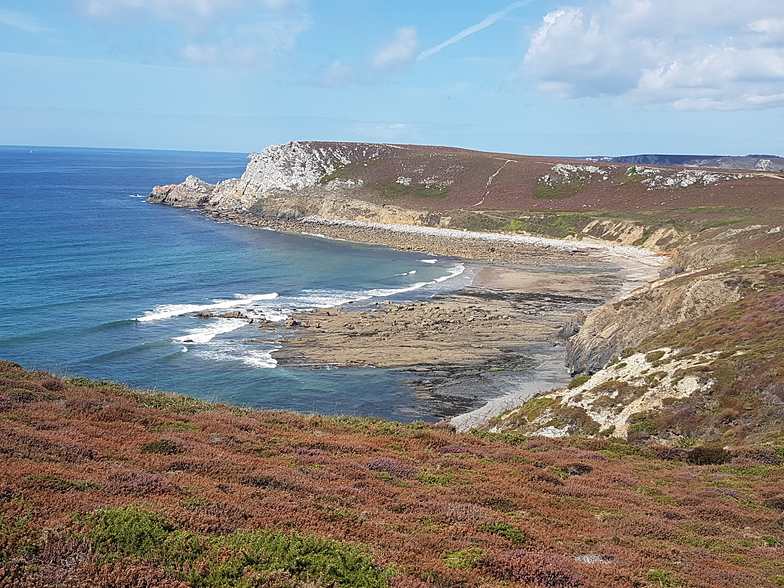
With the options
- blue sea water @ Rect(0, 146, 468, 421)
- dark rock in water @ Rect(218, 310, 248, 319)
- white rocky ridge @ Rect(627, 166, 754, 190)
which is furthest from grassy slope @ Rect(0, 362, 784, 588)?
white rocky ridge @ Rect(627, 166, 754, 190)

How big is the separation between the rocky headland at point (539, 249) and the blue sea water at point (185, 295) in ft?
14.0

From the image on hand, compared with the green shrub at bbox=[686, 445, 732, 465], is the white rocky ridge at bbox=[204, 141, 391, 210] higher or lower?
higher

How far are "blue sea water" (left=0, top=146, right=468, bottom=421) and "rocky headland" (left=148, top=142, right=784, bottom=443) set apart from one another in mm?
4258

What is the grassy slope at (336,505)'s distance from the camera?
7910 mm

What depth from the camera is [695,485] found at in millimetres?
15891

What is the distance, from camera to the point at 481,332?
4897 centimetres

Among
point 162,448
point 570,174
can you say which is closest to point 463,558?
point 162,448

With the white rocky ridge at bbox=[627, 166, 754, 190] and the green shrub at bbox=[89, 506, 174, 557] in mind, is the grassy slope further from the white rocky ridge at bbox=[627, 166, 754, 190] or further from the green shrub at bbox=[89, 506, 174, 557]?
the white rocky ridge at bbox=[627, 166, 754, 190]

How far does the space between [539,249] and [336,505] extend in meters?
87.7

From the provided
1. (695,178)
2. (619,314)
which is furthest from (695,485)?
(695,178)

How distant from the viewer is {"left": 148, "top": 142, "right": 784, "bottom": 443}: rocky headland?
90.6ft

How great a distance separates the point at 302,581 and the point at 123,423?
1008 cm

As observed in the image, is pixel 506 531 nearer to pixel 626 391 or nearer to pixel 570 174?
pixel 626 391

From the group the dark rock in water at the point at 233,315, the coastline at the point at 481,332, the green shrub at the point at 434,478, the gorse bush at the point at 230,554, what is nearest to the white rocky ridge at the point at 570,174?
the coastline at the point at 481,332
